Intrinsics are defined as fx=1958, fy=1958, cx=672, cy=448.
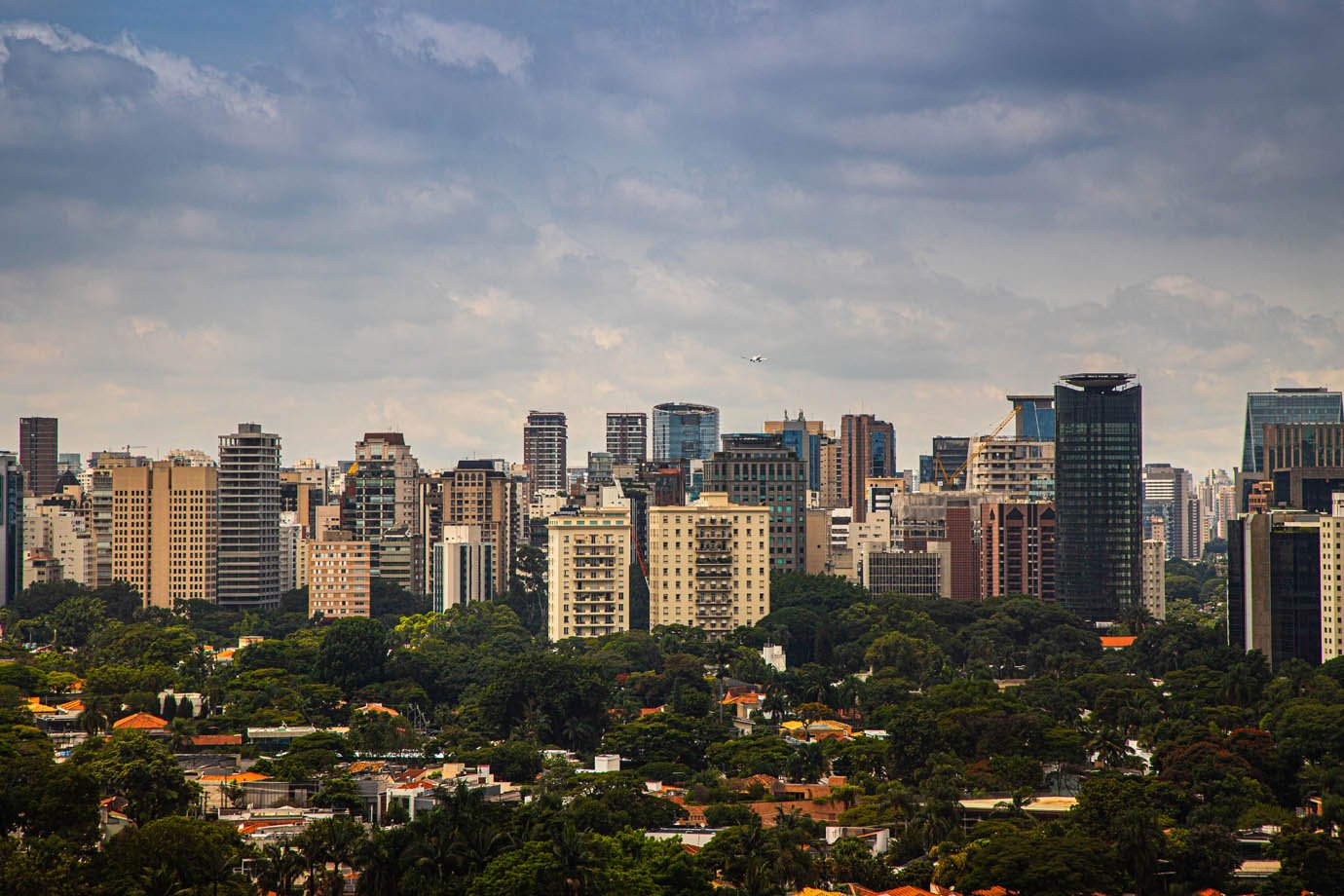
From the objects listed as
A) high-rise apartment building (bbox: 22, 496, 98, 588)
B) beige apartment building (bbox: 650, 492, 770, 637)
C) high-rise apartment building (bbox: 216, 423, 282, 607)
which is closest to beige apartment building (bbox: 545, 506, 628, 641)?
beige apartment building (bbox: 650, 492, 770, 637)

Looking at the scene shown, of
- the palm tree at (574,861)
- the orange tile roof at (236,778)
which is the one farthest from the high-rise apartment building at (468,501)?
the palm tree at (574,861)

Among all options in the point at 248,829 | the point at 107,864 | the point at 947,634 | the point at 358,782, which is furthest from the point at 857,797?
the point at 947,634

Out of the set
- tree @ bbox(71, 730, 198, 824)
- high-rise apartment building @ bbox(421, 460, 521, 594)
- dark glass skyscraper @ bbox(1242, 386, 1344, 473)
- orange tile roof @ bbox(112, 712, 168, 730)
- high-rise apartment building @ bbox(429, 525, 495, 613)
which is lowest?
orange tile roof @ bbox(112, 712, 168, 730)

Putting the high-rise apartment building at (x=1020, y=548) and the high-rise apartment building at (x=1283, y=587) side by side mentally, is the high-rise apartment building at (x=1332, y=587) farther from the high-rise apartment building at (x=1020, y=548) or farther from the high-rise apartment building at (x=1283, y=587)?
the high-rise apartment building at (x=1020, y=548)

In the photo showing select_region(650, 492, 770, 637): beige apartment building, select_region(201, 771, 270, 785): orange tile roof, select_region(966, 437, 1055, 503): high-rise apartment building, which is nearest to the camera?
select_region(201, 771, 270, 785): orange tile roof

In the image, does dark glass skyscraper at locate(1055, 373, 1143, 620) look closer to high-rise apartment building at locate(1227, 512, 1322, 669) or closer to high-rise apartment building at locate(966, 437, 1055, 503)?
high-rise apartment building at locate(966, 437, 1055, 503)

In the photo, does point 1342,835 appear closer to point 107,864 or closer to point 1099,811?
point 1099,811

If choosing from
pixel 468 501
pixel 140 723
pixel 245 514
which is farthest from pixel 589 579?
pixel 468 501
